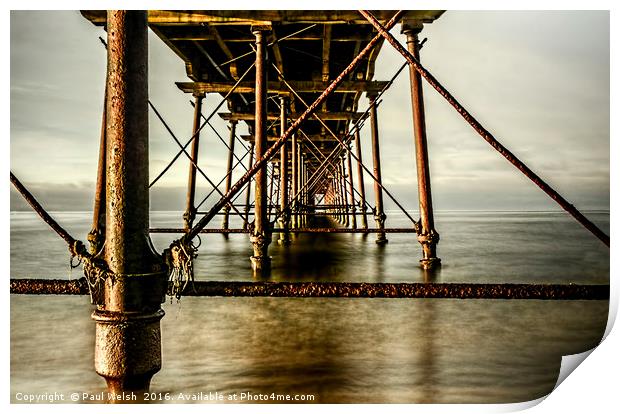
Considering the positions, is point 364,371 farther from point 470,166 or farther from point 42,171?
point 42,171

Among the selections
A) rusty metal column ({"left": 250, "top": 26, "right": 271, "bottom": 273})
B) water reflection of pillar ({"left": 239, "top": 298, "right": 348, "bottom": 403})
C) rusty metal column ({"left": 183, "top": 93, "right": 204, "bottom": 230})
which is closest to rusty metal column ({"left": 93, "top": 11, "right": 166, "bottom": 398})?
water reflection of pillar ({"left": 239, "top": 298, "right": 348, "bottom": 403})

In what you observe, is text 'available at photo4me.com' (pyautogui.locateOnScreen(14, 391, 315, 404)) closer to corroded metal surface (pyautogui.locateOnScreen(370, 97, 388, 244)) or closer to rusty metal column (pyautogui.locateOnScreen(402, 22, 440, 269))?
rusty metal column (pyautogui.locateOnScreen(402, 22, 440, 269))

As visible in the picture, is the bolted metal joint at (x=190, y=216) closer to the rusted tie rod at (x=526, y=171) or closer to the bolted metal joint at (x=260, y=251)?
the bolted metal joint at (x=260, y=251)

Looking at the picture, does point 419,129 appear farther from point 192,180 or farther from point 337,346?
→ point 192,180

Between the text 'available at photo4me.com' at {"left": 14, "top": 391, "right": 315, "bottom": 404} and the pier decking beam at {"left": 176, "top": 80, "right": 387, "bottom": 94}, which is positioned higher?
the pier decking beam at {"left": 176, "top": 80, "right": 387, "bottom": 94}

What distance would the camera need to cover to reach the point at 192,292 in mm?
1802

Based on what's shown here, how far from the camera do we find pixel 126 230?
5.22 ft

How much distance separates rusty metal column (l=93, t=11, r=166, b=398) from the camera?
159 cm

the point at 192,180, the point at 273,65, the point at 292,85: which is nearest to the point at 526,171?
the point at 273,65

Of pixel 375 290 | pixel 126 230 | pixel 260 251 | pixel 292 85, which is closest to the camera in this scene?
pixel 126 230

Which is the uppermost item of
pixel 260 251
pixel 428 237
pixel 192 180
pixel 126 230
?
pixel 192 180

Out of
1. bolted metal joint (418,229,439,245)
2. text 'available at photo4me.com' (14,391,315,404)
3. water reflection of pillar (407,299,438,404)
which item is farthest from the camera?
bolted metal joint (418,229,439,245)

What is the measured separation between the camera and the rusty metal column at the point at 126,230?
1589 mm

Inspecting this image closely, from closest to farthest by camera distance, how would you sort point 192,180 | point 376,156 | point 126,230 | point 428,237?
point 126,230, point 428,237, point 192,180, point 376,156
